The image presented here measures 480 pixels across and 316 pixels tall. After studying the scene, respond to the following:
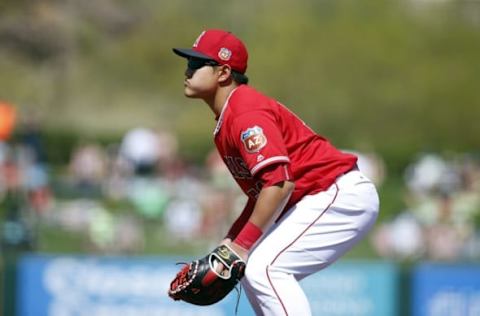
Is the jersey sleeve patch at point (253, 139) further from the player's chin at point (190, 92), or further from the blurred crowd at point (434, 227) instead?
the blurred crowd at point (434, 227)

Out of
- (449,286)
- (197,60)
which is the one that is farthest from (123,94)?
(197,60)

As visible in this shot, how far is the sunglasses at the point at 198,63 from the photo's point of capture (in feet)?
17.6

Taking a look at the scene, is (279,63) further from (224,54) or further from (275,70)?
(224,54)

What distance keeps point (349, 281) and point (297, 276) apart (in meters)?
5.23

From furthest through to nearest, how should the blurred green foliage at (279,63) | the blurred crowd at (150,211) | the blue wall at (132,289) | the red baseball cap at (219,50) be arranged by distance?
the blurred green foliage at (279,63), the blurred crowd at (150,211), the blue wall at (132,289), the red baseball cap at (219,50)

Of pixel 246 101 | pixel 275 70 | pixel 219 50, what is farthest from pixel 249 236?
pixel 275 70

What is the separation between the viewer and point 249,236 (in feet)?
16.8

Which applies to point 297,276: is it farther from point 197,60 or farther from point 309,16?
point 309,16

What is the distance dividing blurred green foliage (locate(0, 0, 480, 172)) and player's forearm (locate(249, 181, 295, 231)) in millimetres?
23935

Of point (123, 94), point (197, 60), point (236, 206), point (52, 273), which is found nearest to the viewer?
point (197, 60)

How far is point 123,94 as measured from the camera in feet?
114

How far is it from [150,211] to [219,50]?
8.41 meters

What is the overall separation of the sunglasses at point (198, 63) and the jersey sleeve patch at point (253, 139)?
439mm

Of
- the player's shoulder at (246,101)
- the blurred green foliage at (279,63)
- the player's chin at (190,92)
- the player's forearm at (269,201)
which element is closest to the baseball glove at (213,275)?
the player's forearm at (269,201)
